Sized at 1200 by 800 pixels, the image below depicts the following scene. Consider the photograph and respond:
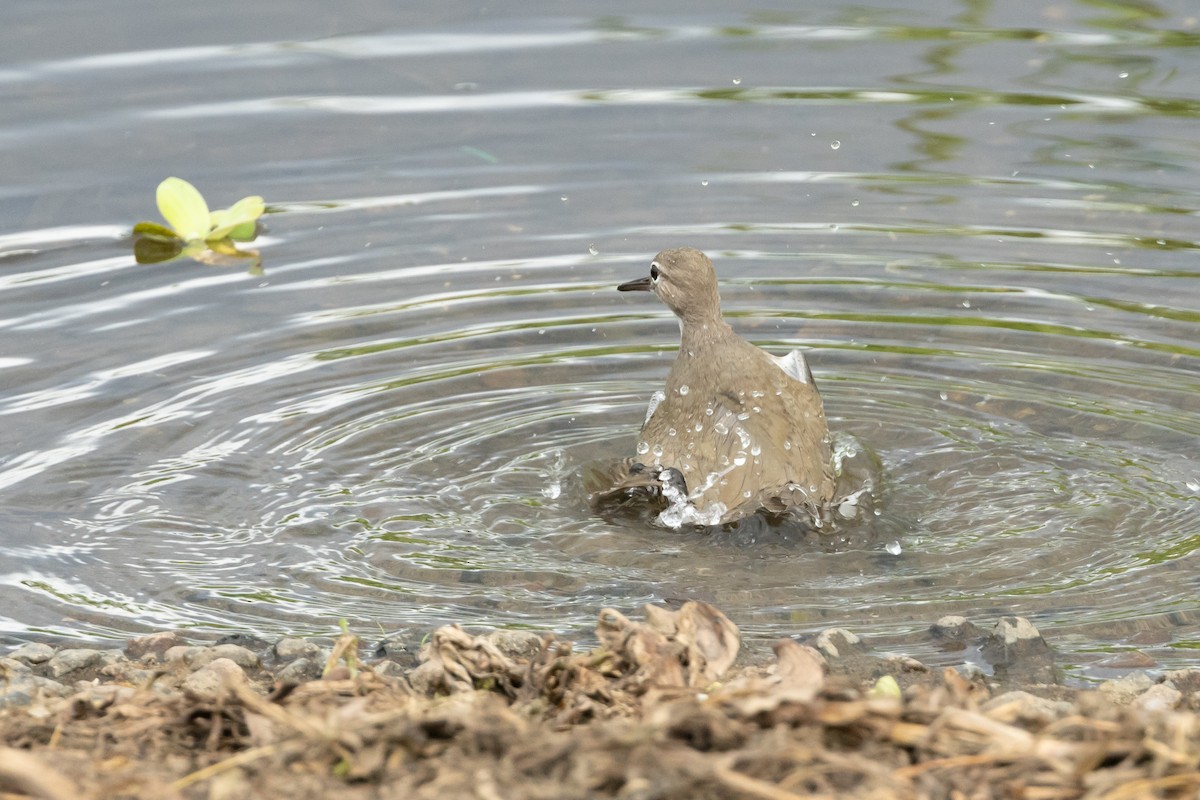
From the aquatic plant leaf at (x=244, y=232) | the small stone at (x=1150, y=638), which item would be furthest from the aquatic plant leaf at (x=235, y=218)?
the small stone at (x=1150, y=638)

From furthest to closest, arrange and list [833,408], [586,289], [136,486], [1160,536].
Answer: [586,289] → [833,408] → [136,486] → [1160,536]

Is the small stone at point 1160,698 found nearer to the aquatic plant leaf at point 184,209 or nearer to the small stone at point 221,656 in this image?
the small stone at point 221,656

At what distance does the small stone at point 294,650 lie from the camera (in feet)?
17.0

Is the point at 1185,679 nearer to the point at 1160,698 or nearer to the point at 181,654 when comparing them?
the point at 1160,698

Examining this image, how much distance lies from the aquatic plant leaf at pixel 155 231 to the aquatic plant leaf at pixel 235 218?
0.87ft

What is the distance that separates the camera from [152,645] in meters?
5.32

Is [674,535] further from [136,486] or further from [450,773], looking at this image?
[450,773]

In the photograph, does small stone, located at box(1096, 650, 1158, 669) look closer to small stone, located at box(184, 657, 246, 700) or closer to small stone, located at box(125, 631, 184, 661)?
small stone, located at box(184, 657, 246, 700)

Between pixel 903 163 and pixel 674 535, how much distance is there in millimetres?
4932

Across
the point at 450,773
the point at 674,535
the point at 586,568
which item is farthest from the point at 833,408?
the point at 450,773

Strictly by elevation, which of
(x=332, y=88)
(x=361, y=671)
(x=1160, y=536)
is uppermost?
(x=332, y=88)

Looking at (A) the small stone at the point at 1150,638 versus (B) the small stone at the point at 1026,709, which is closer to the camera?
(B) the small stone at the point at 1026,709

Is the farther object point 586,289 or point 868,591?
point 586,289

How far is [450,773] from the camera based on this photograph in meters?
3.20
